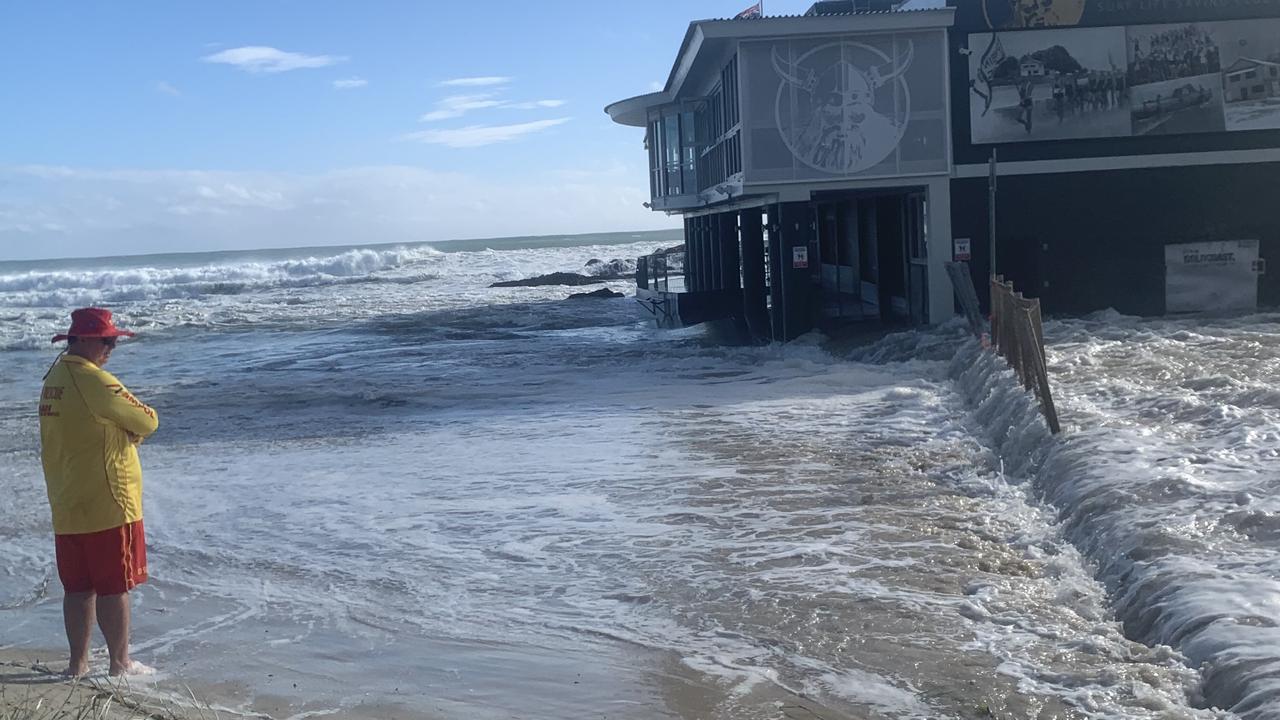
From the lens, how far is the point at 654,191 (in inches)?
1289

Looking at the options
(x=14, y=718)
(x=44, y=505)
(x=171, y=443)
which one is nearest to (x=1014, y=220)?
(x=171, y=443)

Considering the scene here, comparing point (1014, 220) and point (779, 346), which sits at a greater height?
point (1014, 220)

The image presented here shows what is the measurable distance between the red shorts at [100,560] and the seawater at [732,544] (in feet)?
1.99

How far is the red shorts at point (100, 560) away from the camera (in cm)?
586

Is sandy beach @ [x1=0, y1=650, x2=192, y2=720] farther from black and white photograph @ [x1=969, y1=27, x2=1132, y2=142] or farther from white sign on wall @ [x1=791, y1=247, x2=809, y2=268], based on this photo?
black and white photograph @ [x1=969, y1=27, x2=1132, y2=142]

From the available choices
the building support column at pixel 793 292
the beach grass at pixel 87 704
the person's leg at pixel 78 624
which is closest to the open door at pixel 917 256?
the building support column at pixel 793 292

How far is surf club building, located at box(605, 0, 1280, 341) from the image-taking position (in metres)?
20.2

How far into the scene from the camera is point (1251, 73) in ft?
67.3

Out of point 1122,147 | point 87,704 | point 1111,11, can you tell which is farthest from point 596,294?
point 87,704

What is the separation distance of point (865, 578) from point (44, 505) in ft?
25.5

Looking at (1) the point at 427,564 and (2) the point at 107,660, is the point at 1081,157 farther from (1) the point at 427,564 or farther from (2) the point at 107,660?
(2) the point at 107,660

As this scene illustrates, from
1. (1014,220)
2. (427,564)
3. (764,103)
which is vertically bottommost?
(427,564)

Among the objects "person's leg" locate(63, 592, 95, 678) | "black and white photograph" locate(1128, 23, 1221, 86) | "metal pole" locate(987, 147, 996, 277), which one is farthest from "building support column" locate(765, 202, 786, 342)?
"person's leg" locate(63, 592, 95, 678)

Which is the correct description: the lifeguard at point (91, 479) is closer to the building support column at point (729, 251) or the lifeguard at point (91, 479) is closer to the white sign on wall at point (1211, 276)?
the white sign on wall at point (1211, 276)
